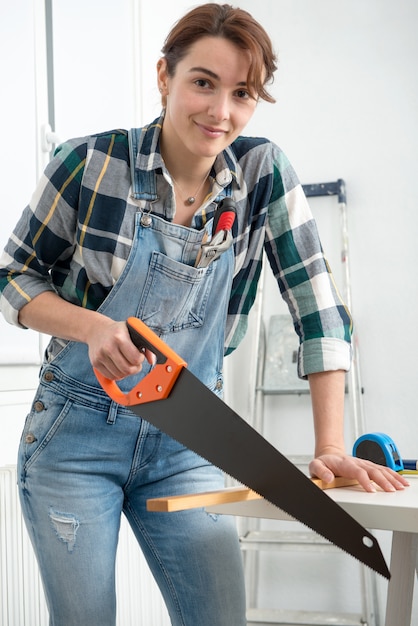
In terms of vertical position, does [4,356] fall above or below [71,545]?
above

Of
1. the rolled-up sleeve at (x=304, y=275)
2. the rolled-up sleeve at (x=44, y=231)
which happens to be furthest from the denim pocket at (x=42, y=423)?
the rolled-up sleeve at (x=304, y=275)

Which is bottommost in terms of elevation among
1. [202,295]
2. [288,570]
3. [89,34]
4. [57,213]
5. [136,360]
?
[288,570]

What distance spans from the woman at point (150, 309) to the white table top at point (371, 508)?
0.10 metres

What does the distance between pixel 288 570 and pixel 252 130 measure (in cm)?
205

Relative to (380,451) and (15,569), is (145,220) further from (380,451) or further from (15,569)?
(15,569)

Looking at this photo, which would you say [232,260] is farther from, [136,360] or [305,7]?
[305,7]

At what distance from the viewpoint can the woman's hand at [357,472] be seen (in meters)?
1.08

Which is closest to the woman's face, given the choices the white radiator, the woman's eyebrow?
the woman's eyebrow

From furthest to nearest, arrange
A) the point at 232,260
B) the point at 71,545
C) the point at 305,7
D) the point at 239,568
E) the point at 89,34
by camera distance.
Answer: the point at 305,7 → the point at 89,34 → the point at 232,260 → the point at 239,568 → the point at 71,545

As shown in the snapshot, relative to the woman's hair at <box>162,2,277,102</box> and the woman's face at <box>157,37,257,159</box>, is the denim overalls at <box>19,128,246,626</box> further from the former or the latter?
the woman's hair at <box>162,2,277,102</box>

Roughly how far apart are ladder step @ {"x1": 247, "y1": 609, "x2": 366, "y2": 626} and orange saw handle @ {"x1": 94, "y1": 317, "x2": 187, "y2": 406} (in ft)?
7.72

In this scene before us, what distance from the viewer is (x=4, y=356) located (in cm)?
201

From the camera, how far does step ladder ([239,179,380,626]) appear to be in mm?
3107

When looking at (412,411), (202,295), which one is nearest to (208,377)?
(202,295)
